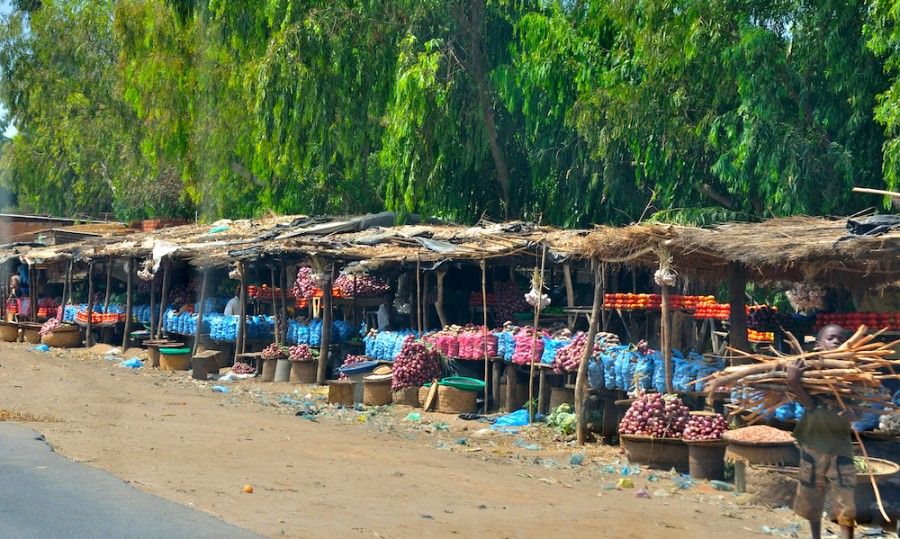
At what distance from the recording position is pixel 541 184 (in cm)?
2138

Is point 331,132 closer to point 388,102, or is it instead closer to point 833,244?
point 388,102

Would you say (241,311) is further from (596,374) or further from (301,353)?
(596,374)

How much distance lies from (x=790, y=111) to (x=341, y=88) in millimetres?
10183

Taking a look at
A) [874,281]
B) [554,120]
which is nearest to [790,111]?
[874,281]

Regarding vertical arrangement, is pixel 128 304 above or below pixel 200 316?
above

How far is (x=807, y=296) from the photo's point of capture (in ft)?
50.7

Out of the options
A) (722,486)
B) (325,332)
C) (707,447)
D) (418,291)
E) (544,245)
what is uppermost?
(544,245)

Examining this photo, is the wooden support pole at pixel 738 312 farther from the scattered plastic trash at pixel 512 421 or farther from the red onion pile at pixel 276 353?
the red onion pile at pixel 276 353

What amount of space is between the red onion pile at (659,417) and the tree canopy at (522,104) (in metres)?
4.69

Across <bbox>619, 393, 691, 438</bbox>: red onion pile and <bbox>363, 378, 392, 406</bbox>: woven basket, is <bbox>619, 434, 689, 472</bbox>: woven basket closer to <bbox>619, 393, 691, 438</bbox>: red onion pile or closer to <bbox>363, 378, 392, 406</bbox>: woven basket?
<bbox>619, 393, 691, 438</bbox>: red onion pile

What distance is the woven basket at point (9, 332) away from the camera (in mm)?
31344

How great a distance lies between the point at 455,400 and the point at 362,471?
564cm

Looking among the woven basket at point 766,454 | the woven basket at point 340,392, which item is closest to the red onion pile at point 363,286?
the woven basket at point 340,392

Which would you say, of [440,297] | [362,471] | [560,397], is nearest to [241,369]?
[440,297]
